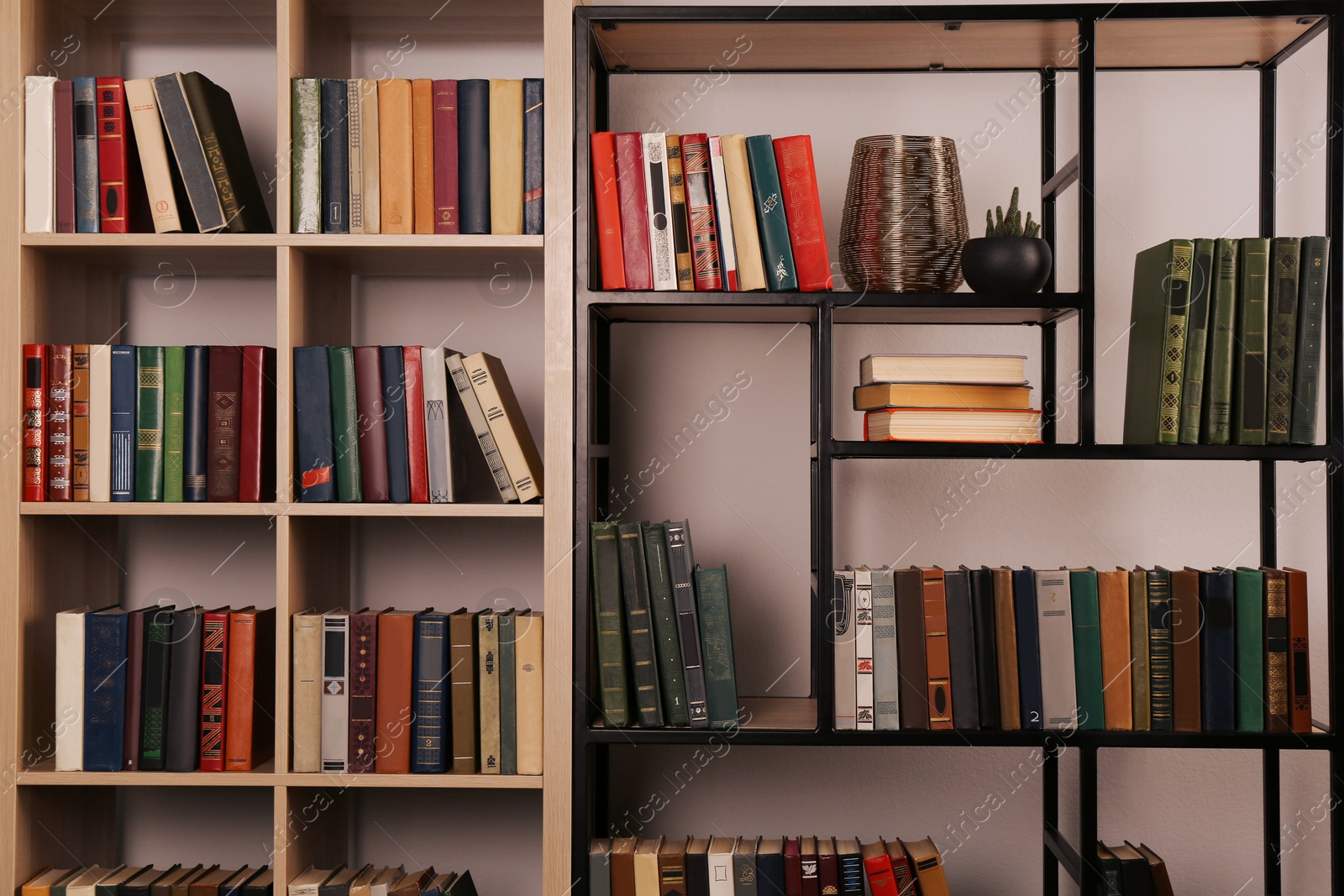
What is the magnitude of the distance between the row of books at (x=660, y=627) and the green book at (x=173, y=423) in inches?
26.4

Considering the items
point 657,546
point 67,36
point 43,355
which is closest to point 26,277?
point 43,355

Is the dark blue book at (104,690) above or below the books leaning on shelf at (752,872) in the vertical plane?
Answer: above

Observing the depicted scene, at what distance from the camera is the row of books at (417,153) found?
1413mm

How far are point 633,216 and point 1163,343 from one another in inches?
32.6

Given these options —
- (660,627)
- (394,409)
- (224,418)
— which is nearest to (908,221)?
(660,627)

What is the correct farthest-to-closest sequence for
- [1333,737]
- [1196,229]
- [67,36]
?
1. [1196,229]
2. [67,36]
3. [1333,737]

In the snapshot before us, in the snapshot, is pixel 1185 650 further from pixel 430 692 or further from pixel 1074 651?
pixel 430 692

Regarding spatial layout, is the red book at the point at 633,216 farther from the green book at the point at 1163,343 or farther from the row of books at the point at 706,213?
the green book at the point at 1163,343

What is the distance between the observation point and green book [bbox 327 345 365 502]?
141 centimetres

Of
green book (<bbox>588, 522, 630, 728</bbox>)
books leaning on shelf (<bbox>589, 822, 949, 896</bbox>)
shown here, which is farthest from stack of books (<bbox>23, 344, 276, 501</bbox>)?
books leaning on shelf (<bbox>589, 822, 949, 896</bbox>)

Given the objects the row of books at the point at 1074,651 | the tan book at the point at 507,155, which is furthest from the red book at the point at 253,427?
the row of books at the point at 1074,651

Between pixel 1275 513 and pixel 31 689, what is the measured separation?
218cm

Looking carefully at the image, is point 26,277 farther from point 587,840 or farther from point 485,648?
point 587,840

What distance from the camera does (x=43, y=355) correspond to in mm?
1415
